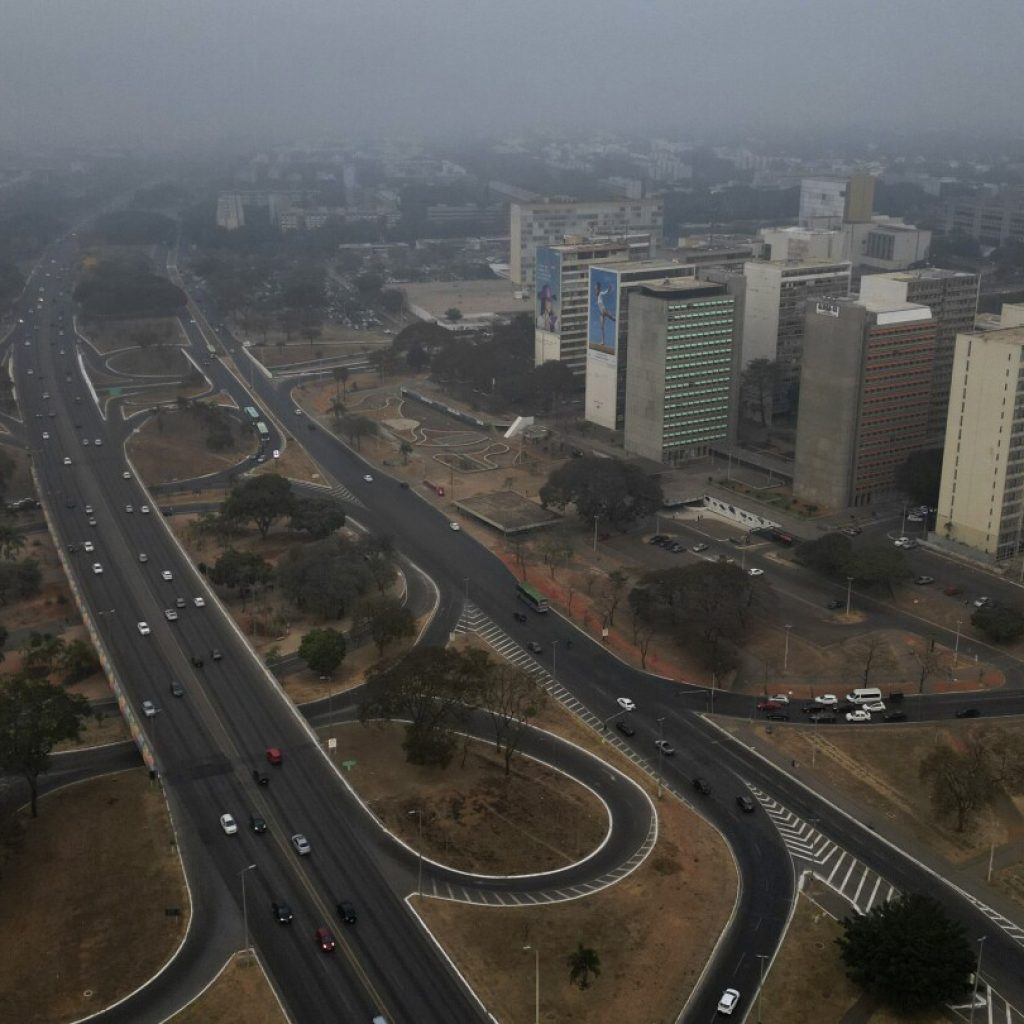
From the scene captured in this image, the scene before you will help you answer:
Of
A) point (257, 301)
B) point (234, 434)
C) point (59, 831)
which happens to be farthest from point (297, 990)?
point (257, 301)

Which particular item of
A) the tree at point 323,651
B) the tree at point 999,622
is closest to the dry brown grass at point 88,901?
the tree at point 323,651

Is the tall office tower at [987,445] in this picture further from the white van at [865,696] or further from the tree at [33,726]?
the tree at [33,726]

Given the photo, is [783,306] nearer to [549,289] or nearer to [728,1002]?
[549,289]

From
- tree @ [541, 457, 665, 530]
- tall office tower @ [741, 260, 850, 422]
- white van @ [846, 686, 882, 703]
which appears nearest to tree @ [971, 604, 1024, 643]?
white van @ [846, 686, 882, 703]

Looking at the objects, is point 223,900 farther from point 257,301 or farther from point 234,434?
point 257,301

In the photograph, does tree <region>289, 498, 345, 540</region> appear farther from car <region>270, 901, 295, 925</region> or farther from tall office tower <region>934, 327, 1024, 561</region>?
tall office tower <region>934, 327, 1024, 561</region>

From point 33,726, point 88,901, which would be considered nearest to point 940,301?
point 33,726
